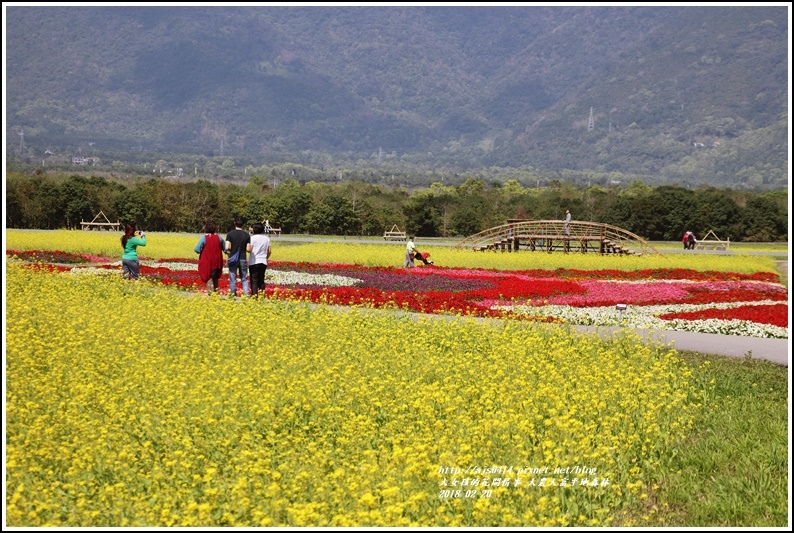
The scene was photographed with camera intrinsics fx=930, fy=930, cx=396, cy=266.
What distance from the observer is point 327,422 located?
964cm

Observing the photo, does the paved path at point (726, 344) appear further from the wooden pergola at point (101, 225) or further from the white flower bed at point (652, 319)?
the wooden pergola at point (101, 225)

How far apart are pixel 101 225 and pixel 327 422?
5908 centimetres

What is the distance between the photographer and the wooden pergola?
6321cm

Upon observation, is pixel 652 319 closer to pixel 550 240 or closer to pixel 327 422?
pixel 327 422

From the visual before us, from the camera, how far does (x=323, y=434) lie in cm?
905

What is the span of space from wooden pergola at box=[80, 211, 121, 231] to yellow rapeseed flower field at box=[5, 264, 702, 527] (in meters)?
50.0

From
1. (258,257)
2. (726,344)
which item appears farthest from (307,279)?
(726,344)

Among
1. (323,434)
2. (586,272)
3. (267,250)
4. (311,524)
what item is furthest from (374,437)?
(586,272)

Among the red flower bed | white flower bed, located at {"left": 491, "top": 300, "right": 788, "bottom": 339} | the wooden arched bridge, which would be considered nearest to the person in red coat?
the red flower bed

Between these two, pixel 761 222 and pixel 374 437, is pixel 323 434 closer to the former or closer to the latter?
pixel 374 437

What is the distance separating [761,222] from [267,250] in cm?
6004

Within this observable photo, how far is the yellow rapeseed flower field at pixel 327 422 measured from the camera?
7477 millimetres

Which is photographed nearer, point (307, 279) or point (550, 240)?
point (307, 279)

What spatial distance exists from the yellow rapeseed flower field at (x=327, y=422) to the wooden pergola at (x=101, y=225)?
49979 millimetres
